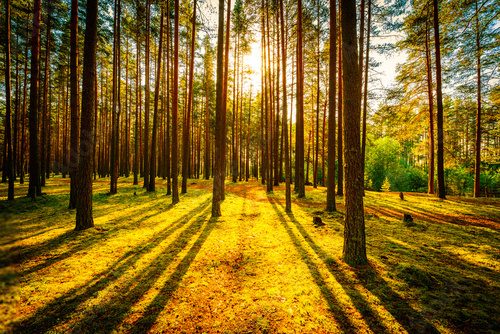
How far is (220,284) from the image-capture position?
372 cm

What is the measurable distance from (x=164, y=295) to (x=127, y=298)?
575 millimetres

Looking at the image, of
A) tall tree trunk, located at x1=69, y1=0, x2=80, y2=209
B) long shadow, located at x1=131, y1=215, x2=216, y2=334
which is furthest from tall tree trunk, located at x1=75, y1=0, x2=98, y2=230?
long shadow, located at x1=131, y1=215, x2=216, y2=334

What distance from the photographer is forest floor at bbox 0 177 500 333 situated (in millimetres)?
Answer: 2672

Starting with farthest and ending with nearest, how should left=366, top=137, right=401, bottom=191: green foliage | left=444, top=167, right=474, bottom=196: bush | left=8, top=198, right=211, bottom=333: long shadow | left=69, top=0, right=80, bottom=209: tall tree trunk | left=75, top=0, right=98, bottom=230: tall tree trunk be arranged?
left=366, top=137, right=401, bottom=191: green foliage → left=444, top=167, right=474, bottom=196: bush → left=69, top=0, right=80, bottom=209: tall tree trunk → left=75, top=0, right=98, bottom=230: tall tree trunk → left=8, top=198, right=211, bottom=333: long shadow

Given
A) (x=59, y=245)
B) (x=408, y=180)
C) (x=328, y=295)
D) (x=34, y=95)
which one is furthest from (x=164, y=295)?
(x=408, y=180)

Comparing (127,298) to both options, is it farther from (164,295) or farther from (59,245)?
(59,245)

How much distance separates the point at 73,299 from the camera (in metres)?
3.16

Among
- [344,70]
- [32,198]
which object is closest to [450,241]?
[344,70]

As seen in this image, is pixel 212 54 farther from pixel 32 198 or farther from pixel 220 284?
pixel 220 284

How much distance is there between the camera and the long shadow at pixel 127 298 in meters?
2.65

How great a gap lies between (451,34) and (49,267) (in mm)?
22219

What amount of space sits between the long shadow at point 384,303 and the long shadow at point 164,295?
9.98 ft

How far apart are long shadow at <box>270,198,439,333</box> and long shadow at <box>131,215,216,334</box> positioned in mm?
3041

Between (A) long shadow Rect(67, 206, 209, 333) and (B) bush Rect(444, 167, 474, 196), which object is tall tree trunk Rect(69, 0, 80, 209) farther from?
(B) bush Rect(444, 167, 474, 196)
